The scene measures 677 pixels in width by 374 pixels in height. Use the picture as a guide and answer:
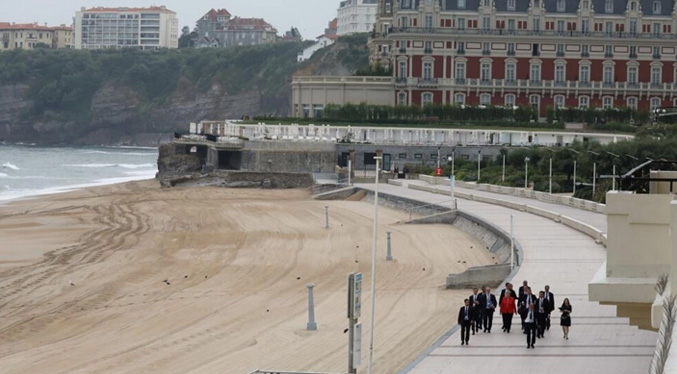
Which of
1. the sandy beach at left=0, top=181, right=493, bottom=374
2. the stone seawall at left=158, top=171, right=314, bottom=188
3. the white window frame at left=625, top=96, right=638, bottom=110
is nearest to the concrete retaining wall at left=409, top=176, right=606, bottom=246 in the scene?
the sandy beach at left=0, top=181, right=493, bottom=374

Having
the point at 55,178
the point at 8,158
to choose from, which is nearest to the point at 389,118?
the point at 55,178

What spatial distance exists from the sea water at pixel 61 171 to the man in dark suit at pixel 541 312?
170 ft

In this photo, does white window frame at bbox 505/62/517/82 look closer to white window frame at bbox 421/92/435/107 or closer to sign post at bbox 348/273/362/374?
white window frame at bbox 421/92/435/107

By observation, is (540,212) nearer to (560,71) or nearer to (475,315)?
(475,315)

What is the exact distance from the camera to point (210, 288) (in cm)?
3516

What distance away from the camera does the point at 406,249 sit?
4328cm

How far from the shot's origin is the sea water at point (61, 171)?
86062mm

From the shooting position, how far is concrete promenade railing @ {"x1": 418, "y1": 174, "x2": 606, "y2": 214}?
1963 inches

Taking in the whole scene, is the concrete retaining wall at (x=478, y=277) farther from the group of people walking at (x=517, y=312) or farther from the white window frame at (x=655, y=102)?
the white window frame at (x=655, y=102)

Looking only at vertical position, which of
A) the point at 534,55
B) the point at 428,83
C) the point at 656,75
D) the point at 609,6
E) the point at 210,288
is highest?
the point at 609,6

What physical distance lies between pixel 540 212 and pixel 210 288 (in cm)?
1658

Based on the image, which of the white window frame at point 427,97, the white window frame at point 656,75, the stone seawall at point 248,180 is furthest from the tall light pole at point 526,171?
the white window frame at point 656,75

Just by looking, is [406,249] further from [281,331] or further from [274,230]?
[281,331]

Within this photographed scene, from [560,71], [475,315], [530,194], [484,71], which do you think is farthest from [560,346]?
[560,71]
